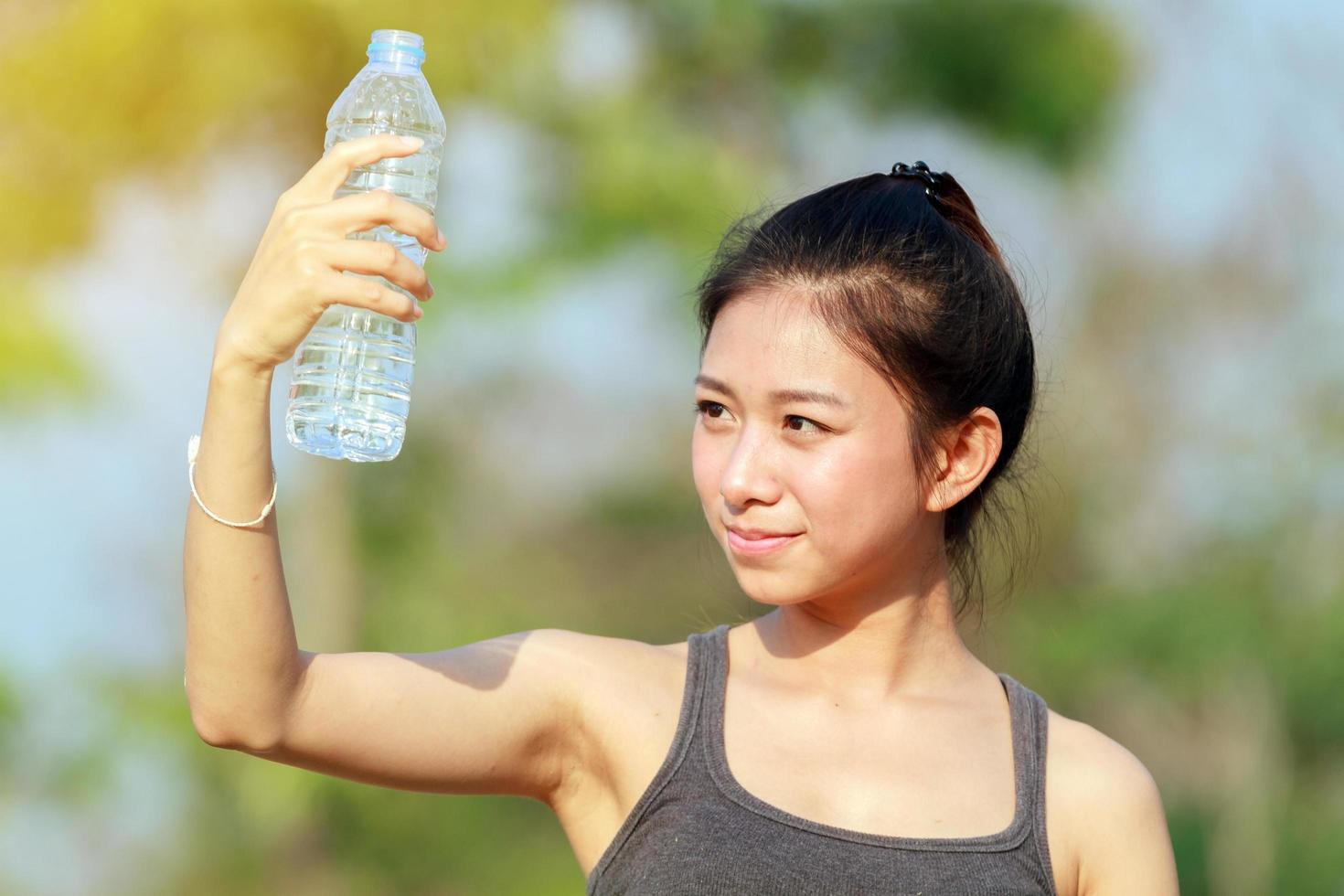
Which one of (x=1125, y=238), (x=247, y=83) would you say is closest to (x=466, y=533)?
(x=247, y=83)

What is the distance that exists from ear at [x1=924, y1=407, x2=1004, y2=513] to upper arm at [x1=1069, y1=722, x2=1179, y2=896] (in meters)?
0.38

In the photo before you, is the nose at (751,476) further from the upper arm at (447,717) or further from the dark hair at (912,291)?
the upper arm at (447,717)

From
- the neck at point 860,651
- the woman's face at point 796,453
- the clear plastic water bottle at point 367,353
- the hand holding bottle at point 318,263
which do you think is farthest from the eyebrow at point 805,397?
the hand holding bottle at point 318,263

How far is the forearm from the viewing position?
148cm

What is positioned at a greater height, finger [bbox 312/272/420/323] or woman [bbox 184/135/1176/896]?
finger [bbox 312/272/420/323]

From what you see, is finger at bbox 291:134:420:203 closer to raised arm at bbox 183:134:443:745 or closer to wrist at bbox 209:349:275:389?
raised arm at bbox 183:134:443:745

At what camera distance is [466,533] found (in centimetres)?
610

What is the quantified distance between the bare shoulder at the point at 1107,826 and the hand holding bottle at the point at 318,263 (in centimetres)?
106

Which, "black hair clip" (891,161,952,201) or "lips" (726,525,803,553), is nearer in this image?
"lips" (726,525,803,553)

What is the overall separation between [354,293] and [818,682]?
36.1 inches

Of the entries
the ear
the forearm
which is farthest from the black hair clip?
the forearm

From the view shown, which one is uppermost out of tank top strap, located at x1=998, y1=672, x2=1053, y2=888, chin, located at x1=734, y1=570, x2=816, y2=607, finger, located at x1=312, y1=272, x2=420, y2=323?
finger, located at x1=312, y1=272, x2=420, y2=323

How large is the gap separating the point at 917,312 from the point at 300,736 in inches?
36.8

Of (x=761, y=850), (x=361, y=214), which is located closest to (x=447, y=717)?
(x=761, y=850)
